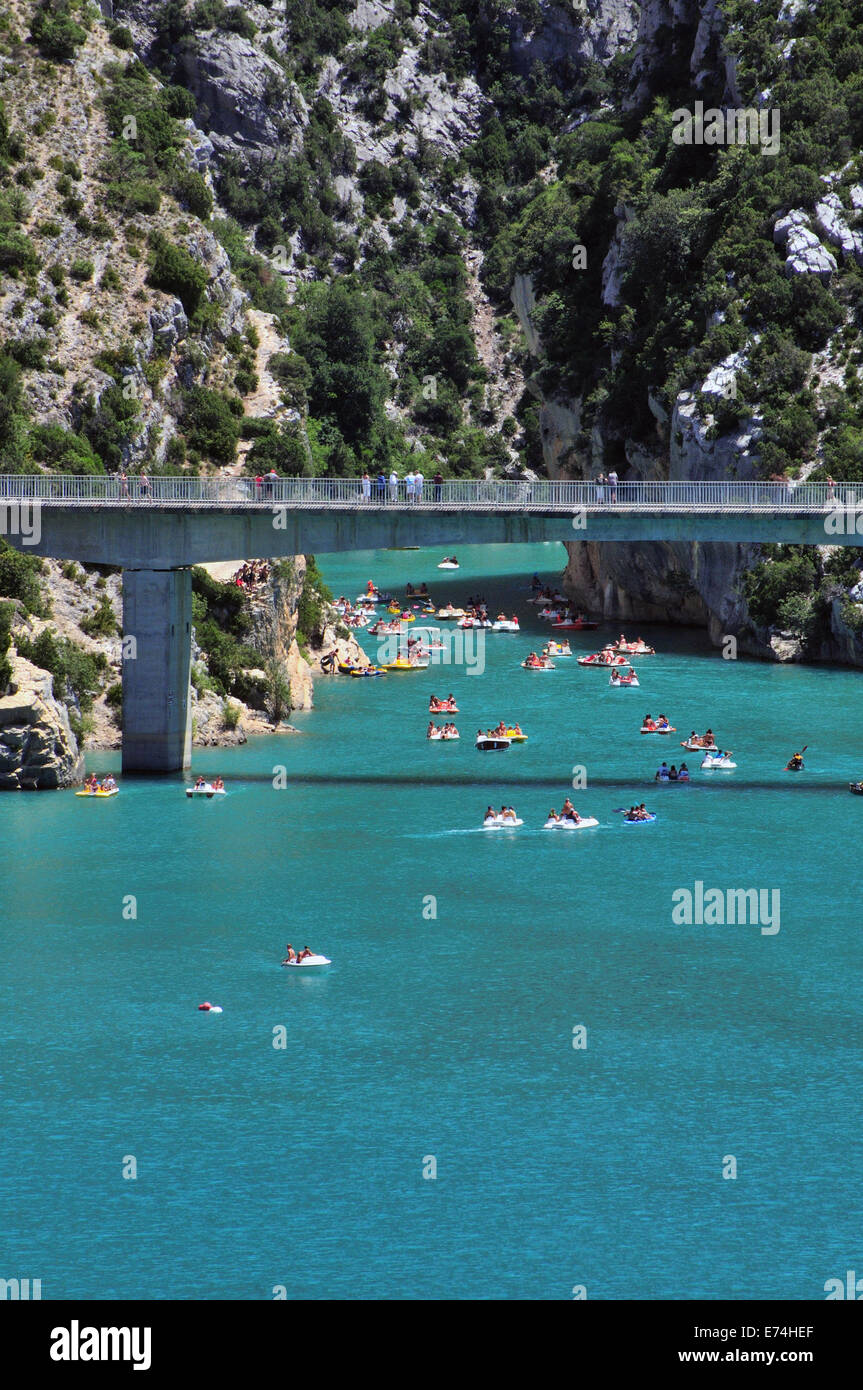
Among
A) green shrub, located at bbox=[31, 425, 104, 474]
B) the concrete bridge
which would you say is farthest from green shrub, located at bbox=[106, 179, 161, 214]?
the concrete bridge

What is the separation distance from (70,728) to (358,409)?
94977 mm

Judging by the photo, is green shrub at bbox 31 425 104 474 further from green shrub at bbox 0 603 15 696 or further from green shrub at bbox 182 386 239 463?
green shrub at bbox 0 603 15 696

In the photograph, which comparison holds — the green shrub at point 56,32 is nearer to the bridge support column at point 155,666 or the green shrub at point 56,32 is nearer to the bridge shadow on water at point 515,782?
the bridge support column at point 155,666

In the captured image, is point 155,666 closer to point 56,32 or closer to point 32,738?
point 32,738

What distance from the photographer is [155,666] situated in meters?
79.5

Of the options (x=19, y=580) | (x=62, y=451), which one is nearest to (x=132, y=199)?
(x=62, y=451)

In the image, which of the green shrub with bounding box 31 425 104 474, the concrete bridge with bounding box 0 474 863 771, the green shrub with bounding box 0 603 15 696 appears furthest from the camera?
the green shrub with bounding box 31 425 104 474

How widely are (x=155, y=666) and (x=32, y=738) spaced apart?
692 centimetres

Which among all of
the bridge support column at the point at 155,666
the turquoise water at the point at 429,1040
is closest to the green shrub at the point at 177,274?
the bridge support column at the point at 155,666

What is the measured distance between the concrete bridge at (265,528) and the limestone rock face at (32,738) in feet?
13.7

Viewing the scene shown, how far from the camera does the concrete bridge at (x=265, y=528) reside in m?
78.2

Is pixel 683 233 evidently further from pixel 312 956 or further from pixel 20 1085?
pixel 20 1085

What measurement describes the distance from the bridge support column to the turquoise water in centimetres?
230

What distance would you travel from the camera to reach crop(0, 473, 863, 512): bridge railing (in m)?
77.8
